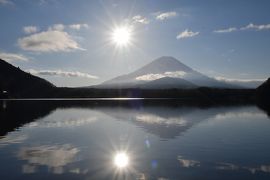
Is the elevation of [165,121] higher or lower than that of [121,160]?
higher

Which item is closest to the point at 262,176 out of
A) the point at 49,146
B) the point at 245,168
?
the point at 245,168

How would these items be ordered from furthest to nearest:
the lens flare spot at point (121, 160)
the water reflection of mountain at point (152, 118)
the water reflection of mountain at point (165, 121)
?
the water reflection of mountain at point (152, 118) → the water reflection of mountain at point (165, 121) → the lens flare spot at point (121, 160)

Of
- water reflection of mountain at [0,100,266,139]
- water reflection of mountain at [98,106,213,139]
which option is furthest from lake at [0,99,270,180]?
water reflection of mountain at [0,100,266,139]

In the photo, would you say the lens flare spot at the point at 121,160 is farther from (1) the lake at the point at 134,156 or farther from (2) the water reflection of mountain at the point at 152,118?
(2) the water reflection of mountain at the point at 152,118

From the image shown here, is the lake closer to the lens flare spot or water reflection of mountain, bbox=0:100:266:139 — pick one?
the lens flare spot

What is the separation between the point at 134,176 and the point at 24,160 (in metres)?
13.1

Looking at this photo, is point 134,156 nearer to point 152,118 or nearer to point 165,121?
point 165,121

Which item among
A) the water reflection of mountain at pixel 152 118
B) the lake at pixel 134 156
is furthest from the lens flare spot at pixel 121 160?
the water reflection of mountain at pixel 152 118

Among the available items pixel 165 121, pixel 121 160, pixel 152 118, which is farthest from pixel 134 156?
pixel 152 118

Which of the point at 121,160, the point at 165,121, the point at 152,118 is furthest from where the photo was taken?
the point at 152,118

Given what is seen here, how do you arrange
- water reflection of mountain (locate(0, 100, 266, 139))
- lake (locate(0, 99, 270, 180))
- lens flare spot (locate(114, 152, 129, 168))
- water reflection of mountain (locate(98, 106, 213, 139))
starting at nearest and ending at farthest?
1. lake (locate(0, 99, 270, 180))
2. lens flare spot (locate(114, 152, 129, 168))
3. water reflection of mountain (locate(98, 106, 213, 139))
4. water reflection of mountain (locate(0, 100, 266, 139))

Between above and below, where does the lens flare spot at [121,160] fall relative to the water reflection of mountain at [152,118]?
below

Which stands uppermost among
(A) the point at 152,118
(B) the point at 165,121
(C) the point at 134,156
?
(A) the point at 152,118

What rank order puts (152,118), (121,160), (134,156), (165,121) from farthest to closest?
(152,118) < (165,121) < (134,156) < (121,160)
